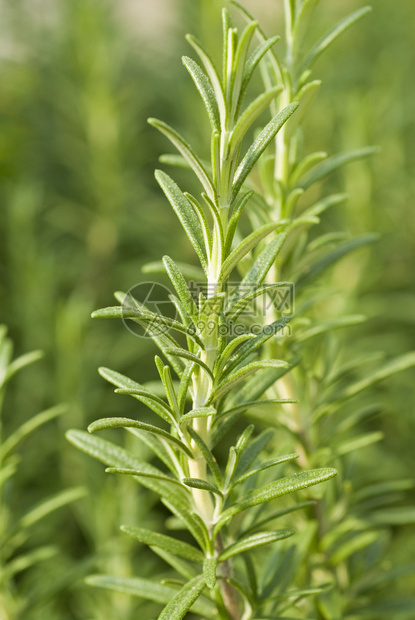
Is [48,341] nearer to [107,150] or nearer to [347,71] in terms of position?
[107,150]

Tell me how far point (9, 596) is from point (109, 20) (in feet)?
6.92

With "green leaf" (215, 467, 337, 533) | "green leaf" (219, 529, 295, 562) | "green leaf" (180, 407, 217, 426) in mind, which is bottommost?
"green leaf" (219, 529, 295, 562)

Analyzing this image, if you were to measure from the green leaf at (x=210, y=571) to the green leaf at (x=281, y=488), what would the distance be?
34 mm

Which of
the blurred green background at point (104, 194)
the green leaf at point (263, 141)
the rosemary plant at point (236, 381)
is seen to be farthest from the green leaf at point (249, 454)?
the blurred green background at point (104, 194)

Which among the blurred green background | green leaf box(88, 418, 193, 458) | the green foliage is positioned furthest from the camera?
the blurred green background

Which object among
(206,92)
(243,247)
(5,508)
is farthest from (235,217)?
(5,508)

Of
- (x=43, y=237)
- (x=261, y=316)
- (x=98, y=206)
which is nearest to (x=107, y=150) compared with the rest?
(x=98, y=206)

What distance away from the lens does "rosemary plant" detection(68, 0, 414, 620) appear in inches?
24.4

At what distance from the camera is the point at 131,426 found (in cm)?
60

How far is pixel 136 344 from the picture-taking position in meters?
1.86

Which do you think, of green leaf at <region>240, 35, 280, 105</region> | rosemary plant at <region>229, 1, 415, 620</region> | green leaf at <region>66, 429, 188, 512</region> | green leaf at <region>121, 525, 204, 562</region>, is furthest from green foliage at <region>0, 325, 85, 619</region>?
green leaf at <region>240, 35, 280, 105</region>

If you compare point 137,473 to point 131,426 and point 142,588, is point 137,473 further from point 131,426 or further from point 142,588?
point 142,588

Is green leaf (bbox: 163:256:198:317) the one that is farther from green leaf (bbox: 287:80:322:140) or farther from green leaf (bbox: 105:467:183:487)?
green leaf (bbox: 287:80:322:140)

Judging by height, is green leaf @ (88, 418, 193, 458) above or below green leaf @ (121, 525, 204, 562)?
above
